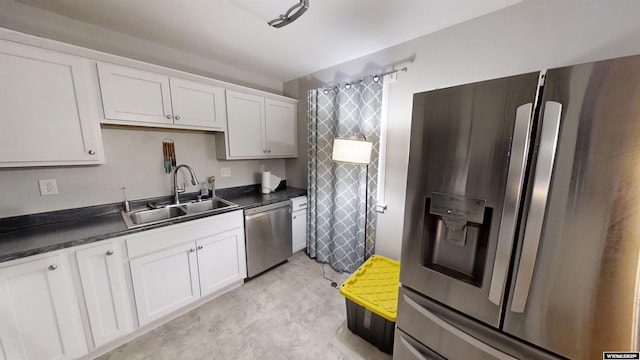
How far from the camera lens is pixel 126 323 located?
1520mm

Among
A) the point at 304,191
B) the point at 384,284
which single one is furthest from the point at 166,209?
the point at 384,284

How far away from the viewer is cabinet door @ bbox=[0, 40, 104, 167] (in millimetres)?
1240

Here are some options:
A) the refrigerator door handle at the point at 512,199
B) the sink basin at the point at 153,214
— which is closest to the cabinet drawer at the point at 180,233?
the sink basin at the point at 153,214

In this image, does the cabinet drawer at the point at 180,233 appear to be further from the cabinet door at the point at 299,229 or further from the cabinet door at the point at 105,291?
the cabinet door at the point at 299,229

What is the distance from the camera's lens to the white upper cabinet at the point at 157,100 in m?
1.56

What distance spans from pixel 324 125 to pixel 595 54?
1.96 meters

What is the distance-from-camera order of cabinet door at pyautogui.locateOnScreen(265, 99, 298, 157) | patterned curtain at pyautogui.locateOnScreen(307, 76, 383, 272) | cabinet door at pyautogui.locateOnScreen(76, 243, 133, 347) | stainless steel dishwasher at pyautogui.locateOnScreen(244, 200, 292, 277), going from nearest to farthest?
cabinet door at pyautogui.locateOnScreen(76, 243, 133, 347), patterned curtain at pyautogui.locateOnScreen(307, 76, 383, 272), stainless steel dishwasher at pyautogui.locateOnScreen(244, 200, 292, 277), cabinet door at pyautogui.locateOnScreen(265, 99, 298, 157)

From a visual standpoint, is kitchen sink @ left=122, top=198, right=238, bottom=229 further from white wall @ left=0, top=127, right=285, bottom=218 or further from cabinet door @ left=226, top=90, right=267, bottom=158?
cabinet door @ left=226, top=90, right=267, bottom=158

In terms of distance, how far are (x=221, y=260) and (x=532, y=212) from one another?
2212 mm

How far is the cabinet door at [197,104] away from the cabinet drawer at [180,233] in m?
0.92

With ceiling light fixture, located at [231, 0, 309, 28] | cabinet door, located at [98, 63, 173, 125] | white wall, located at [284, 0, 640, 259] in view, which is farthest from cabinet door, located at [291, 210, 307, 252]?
ceiling light fixture, located at [231, 0, 309, 28]

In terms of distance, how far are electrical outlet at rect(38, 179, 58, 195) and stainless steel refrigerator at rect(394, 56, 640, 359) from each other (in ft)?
8.35

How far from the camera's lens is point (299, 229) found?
2730 mm

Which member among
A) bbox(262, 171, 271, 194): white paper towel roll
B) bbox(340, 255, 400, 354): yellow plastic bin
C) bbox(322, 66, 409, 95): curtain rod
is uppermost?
bbox(322, 66, 409, 95): curtain rod
